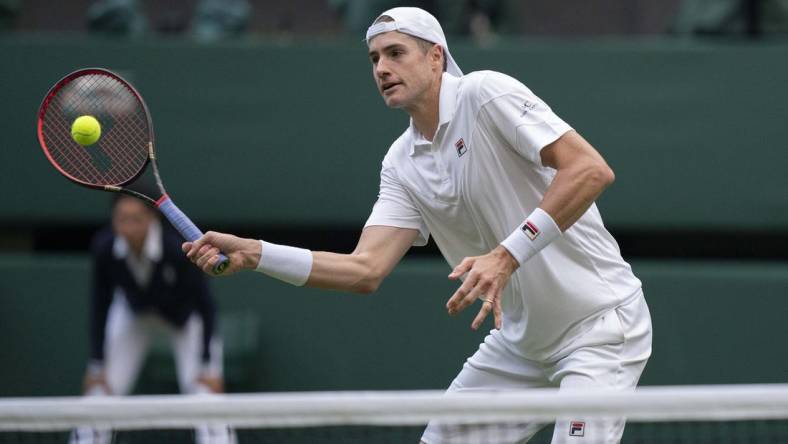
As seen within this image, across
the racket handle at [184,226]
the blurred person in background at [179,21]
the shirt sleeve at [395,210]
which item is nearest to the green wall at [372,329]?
the blurred person in background at [179,21]

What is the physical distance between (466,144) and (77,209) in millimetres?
3526

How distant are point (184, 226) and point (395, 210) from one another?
25.6 inches

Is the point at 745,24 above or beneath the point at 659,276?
above

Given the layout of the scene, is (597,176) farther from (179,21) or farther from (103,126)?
(179,21)

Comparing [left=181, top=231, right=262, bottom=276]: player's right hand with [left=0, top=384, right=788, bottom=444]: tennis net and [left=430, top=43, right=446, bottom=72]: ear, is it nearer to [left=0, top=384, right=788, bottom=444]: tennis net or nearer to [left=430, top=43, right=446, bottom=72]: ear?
[left=0, top=384, right=788, bottom=444]: tennis net

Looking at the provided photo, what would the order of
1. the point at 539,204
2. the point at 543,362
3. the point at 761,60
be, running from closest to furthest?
the point at 539,204 → the point at 543,362 → the point at 761,60

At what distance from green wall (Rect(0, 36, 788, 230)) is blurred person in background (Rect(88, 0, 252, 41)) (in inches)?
5.7

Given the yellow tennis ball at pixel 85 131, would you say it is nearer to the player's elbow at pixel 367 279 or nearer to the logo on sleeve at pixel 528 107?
the player's elbow at pixel 367 279

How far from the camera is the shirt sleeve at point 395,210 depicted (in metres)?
3.93

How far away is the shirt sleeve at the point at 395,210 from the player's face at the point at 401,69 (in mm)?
283

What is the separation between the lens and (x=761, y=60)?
643 centimetres

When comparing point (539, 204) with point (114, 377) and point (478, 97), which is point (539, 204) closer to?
point (478, 97)

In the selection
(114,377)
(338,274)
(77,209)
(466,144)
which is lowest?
(114,377)

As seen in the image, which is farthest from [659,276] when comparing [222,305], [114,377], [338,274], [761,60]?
[338,274]
